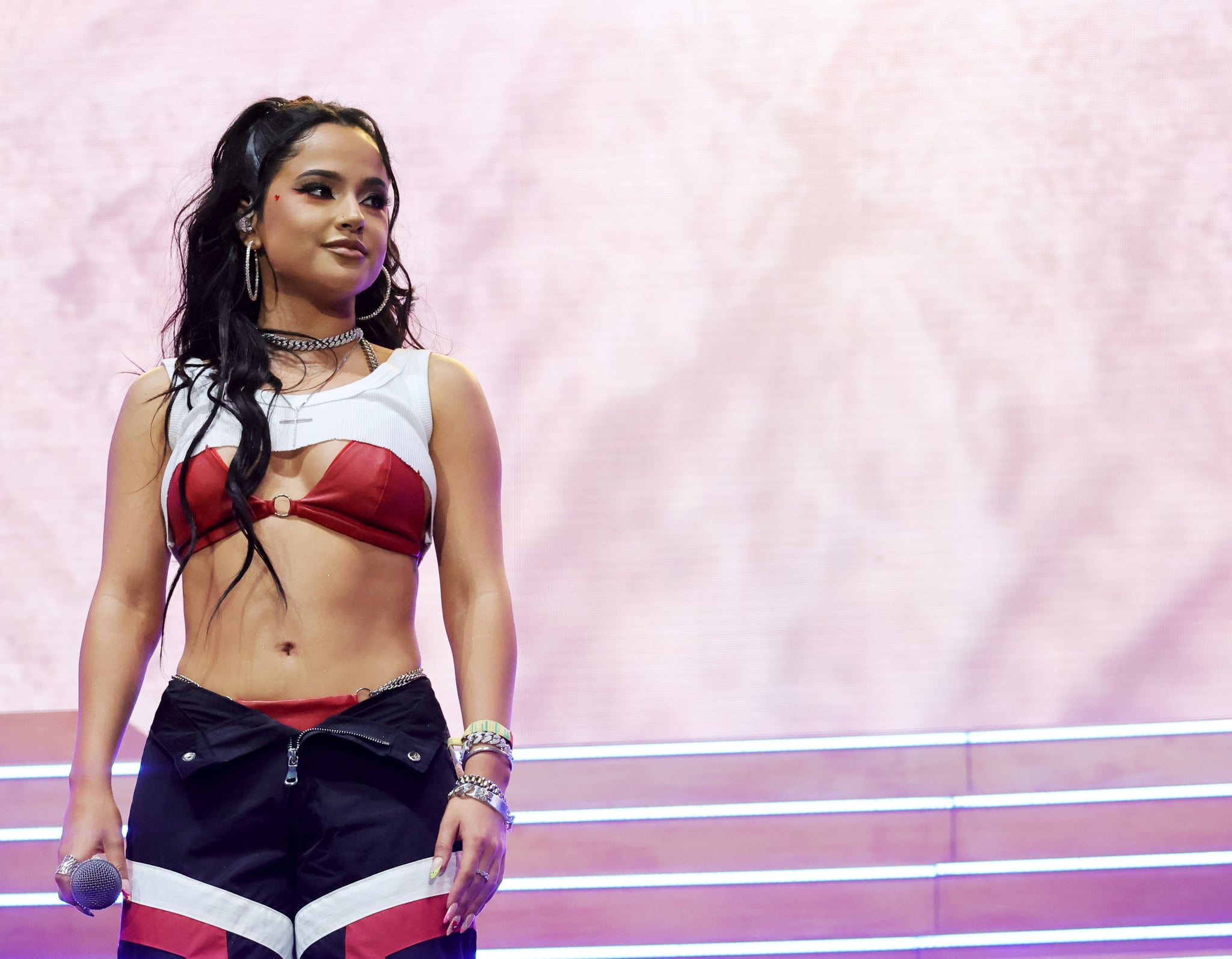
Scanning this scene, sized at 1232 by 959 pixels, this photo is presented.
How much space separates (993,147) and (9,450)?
1.87m

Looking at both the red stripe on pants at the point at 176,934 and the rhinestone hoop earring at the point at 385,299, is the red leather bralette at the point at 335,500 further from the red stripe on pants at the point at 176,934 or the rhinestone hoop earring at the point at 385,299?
the red stripe on pants at the point at 176,934

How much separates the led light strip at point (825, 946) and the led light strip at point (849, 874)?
10 centimetres

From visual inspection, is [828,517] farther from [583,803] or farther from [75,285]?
Result: [75,285]

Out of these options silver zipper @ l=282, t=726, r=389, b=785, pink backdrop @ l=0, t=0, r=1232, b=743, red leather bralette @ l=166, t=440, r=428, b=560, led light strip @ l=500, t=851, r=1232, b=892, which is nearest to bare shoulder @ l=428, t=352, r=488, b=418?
red leather bralette @ l=166, t=440, r=428, b=560

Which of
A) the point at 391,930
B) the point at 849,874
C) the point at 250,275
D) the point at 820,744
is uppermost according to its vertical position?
the point at 250,275

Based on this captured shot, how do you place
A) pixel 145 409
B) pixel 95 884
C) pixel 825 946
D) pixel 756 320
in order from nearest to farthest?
pixel 95 884
pixel 145 409
pixel 825 946
pixel 756 320

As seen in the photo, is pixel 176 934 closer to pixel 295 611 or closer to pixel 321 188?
pixel 295 611

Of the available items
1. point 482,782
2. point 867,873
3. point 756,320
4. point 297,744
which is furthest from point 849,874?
point 297,744

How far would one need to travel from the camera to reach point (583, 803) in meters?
2.38

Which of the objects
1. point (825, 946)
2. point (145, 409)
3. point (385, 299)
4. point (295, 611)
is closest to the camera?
point (295, 611)

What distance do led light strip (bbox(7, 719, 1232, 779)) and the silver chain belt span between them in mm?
903

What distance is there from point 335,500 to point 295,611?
0.42ft

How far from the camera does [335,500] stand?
1.50 meters

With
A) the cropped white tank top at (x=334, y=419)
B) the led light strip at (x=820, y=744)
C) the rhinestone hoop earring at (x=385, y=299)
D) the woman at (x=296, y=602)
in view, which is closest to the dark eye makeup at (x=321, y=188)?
the woman at (x=296, y=602)
